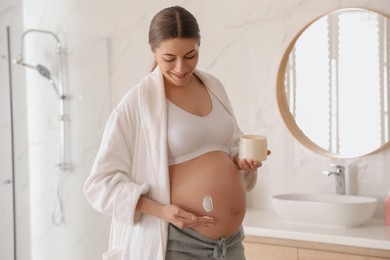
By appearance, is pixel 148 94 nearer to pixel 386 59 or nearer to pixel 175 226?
pixel 175 226

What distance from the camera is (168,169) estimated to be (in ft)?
5.53

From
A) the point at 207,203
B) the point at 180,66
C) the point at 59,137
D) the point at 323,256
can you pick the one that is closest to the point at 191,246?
the point at 207,203

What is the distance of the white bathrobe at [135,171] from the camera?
1637 millimetres

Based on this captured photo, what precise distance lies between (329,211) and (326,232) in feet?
0.31

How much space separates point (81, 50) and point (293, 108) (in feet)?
4.63

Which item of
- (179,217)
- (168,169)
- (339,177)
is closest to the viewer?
(179,217)

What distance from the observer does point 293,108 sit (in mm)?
3037

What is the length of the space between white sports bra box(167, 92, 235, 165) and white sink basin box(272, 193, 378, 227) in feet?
3.06

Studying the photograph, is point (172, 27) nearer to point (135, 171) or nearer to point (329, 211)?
point (135, 171)

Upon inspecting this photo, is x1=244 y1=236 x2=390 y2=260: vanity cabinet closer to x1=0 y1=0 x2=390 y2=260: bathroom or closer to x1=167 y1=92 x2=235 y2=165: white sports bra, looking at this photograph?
x1=0 y1=0 x2=390 y2=260: bathroom

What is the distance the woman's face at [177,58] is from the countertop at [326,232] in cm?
106

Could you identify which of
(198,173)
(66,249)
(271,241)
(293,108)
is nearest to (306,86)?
(293,108)

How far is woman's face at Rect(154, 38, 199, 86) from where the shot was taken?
5.45 ft

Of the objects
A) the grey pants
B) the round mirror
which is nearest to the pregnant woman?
the grey pants
